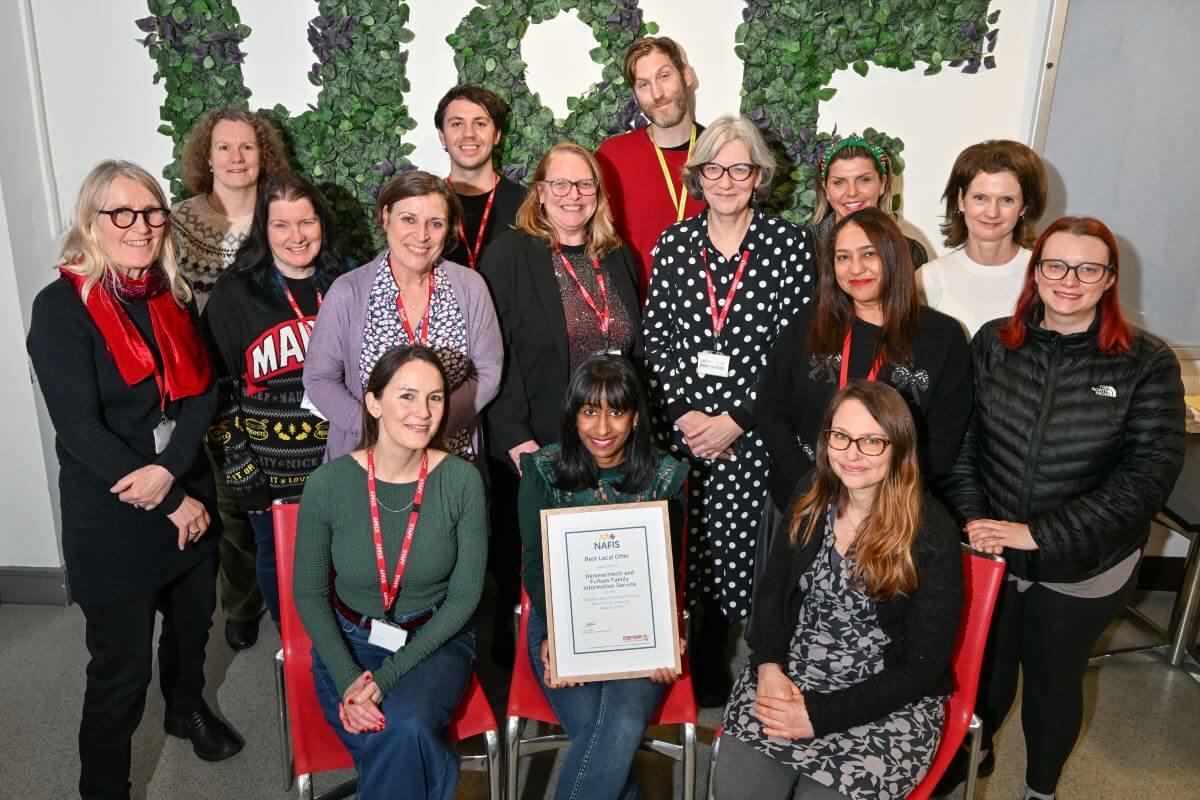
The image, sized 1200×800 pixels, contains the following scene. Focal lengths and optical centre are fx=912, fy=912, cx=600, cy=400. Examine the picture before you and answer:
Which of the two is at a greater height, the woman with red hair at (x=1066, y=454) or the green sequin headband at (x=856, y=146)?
the green sequin headband at (x=856, y=146)

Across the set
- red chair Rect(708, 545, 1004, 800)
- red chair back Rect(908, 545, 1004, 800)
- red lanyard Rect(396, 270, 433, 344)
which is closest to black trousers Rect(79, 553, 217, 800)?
red lanyard Rect(396, 270, 433, 344)

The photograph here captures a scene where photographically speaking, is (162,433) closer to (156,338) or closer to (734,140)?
(156,338)

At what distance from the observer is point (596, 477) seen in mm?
2648

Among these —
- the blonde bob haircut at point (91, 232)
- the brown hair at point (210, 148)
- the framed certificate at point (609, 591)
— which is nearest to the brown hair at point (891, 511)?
the framed certificate at point (609, 591)

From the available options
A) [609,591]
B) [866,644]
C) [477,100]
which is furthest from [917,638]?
[477,100]

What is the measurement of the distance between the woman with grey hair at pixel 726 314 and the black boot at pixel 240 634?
1.97m

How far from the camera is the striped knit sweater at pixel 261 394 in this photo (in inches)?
116

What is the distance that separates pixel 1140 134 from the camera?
3852 millimetres

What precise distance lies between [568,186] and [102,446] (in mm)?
1612

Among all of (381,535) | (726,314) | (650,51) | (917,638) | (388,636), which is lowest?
(388,636)

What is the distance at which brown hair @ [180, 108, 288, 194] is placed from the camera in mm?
3520

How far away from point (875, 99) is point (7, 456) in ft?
13.2

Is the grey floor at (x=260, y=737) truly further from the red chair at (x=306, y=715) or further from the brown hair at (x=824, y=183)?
the brown hair at (x=824, y=183)

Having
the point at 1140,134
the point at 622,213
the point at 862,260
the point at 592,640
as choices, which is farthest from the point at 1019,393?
the point at 1140,134
